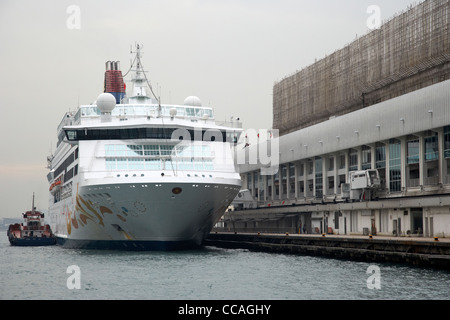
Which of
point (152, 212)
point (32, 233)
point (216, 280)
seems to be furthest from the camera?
point (32, 233)

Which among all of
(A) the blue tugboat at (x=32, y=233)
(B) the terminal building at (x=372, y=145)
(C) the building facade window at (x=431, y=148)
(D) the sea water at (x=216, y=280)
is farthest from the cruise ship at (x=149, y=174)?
(A) the blue tugboat at (x=32, y=233)

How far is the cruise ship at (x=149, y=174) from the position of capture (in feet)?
158

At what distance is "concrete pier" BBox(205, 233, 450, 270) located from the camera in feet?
125

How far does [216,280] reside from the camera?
34.5 meters

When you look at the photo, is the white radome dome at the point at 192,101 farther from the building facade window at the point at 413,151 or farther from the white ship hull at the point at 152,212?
the building facade window at the point at 413,151

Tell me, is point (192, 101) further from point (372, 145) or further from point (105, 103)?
point (372, 145)

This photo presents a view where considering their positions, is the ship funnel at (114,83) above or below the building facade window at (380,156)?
above

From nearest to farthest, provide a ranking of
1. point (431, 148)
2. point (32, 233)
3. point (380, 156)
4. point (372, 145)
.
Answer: point (431, 148) → point (380, 156) → point (372, 145) → point (32, 233)

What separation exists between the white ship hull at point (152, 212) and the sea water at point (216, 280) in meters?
2.82

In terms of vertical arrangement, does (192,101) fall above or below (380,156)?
above

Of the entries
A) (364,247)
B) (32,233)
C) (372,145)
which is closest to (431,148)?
(372,145)

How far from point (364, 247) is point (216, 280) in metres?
13.9

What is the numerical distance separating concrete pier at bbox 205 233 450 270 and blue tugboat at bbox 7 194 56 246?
32151 millimetres
